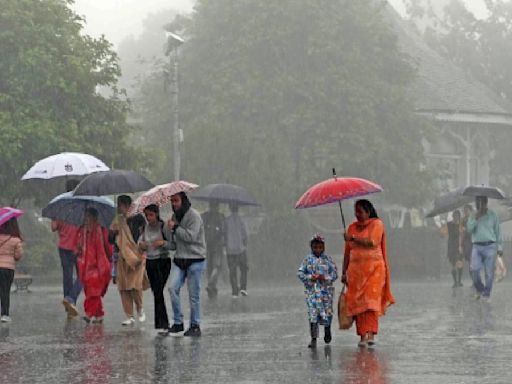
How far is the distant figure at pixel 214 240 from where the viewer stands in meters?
24.8

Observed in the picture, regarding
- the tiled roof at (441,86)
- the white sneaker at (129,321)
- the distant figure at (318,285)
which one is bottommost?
the white sneaker at (129,321)

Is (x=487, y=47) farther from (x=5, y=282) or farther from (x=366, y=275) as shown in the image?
(x=366, y=275)

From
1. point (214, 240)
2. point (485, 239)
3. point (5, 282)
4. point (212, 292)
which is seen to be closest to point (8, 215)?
point (5, 282)

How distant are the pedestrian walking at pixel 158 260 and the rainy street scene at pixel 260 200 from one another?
30 millimetres

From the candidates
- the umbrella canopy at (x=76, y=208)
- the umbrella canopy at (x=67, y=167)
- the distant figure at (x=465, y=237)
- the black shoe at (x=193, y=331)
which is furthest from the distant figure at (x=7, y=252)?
the distant figure at (x=465, y=237)

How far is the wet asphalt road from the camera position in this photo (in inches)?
455

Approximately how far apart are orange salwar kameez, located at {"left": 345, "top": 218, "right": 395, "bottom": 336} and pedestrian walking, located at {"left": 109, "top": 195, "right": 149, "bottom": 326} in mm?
3537

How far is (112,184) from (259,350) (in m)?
4.12

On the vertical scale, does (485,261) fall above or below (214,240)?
below

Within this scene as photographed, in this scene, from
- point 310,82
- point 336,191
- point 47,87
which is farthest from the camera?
point 310,82

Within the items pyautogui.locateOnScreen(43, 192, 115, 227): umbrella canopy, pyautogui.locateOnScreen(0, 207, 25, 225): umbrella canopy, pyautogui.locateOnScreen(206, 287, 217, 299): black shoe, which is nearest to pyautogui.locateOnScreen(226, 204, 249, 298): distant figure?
pyautogui.locateOnScreen(206, 287, 217, 299): black shoe

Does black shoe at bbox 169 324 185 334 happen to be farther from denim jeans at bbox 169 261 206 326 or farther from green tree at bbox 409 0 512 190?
green tree at bbox 409 0 512 190

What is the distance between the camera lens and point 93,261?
1773 centimetres

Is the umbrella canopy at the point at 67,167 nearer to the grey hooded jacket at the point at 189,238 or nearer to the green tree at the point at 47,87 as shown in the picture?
the grey hooded jacket at the point at 189,238
